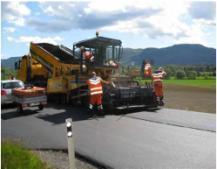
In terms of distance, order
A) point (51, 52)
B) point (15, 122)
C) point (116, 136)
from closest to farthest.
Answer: point (116, 136)
point (15, 122)
point (51, 52)

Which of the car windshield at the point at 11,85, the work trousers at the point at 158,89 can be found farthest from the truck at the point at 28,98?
the work trousers at the point at 158,89

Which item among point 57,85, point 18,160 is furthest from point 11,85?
point 18,160

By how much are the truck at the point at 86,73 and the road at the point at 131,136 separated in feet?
3.67

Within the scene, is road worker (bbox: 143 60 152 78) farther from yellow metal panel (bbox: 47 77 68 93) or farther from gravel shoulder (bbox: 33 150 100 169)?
gravel shoulder (bbox: 33 150 100 169)

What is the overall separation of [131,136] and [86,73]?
7.75m

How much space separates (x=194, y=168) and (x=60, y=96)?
39.9ft

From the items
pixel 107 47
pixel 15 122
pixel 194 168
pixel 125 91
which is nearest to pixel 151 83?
pixel 125 91

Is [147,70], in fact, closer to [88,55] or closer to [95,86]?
[88,55]

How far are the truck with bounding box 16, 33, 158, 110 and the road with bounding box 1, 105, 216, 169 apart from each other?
1.12m

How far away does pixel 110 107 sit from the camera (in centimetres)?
1461

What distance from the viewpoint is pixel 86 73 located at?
57.0 feet

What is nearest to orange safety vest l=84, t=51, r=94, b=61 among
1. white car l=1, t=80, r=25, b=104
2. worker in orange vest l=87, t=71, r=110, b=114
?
worker in orange vest l=87, t=71, r=110, b=114

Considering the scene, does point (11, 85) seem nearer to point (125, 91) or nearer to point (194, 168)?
point (125, 91)

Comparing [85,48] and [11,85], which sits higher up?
[85,48]
